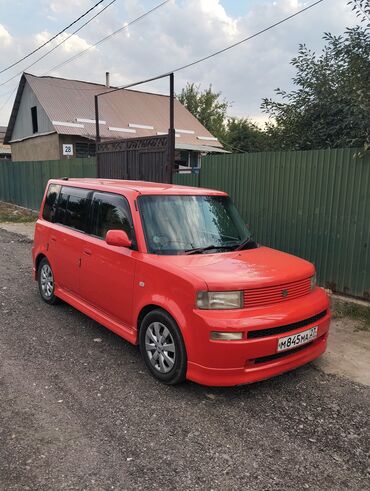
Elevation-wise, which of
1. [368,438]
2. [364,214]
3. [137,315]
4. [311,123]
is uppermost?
[311,123]

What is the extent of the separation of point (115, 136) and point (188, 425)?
21.1 metres

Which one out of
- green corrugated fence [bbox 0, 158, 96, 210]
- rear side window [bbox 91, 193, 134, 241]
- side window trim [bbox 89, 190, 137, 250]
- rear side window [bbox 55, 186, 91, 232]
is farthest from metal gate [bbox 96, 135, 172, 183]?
rear side window [bbox 91, 193, 134, 241]

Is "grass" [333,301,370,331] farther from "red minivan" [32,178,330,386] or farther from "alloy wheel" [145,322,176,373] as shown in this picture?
"alloy wheel" [145,322,176,373]

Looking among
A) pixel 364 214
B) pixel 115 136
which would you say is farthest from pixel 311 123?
pixel 115 136

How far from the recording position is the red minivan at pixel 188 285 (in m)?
3.43

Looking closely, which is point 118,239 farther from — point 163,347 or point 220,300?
point 220,300

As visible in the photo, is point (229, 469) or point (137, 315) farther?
point (137, 315)

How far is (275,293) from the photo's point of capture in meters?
3.66

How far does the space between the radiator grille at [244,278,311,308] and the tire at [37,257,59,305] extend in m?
3.23

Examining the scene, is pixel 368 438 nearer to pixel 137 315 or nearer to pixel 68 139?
pixel 137 315

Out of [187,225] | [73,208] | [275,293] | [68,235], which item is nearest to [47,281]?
[68,235]

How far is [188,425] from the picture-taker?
3.20 m

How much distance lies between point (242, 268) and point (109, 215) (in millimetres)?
1690

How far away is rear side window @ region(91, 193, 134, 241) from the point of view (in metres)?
4.34
